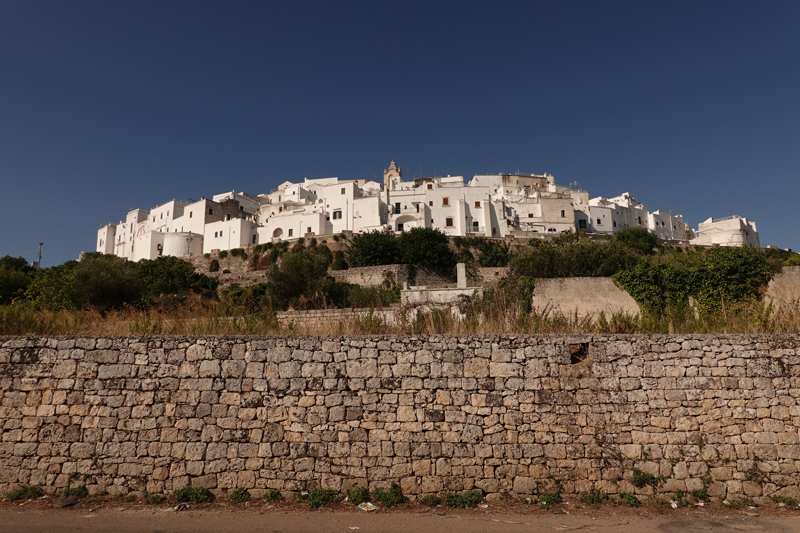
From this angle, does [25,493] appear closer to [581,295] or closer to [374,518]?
[374,518]

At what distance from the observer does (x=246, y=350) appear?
21.1ft

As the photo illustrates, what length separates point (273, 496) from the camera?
5.91 metres

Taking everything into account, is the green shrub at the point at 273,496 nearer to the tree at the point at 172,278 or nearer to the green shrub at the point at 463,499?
the green shrub at the point at 463,499

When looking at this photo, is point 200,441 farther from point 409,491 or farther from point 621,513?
point 621,513

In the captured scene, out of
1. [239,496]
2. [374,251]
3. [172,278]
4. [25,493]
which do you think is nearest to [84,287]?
[25,493]

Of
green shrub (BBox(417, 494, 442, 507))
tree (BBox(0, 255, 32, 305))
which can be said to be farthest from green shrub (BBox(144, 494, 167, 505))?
tree (BBox(0, 255, 32, 305))

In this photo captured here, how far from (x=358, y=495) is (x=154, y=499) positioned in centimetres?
286

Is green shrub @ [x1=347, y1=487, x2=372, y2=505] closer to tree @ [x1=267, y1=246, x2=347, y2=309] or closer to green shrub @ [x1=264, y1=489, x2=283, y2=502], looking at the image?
green shrub @ [x1=264, y1=489, x2=283, y2=502]

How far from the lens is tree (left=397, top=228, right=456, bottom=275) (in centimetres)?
4084

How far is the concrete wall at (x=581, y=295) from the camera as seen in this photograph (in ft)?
46.5

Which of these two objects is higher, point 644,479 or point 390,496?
point 644,479

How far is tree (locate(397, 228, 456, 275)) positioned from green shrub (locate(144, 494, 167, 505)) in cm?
3471

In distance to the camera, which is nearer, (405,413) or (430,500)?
(430,500)

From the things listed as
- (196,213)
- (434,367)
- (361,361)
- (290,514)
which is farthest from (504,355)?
(196,213)
